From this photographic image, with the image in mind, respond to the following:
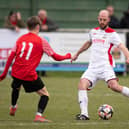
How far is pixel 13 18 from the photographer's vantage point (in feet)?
59.7

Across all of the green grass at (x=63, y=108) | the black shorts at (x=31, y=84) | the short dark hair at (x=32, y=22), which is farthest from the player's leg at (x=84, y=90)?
the short dark hair at (x=32, y=22)

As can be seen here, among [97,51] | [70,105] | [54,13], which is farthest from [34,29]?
[54,13]

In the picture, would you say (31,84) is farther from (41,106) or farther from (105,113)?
(105,113)

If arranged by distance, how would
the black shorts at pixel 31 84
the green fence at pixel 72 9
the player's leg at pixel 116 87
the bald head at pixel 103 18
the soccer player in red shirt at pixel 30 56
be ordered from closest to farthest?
the soccer player in red shirt at pixel 30 56, the black shorts at pixel 31 84, the player's leg at pixel 116 87, the bald head at pixel 103 18, the green fence at pixel 72 9

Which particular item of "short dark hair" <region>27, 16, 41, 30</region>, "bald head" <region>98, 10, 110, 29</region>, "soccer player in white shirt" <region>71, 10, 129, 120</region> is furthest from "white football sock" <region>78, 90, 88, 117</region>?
"short dark hair" <region>27, 16, 41, 30</region>

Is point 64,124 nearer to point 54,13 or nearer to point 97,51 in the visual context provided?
point 97,51

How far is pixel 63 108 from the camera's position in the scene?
35.8 feet

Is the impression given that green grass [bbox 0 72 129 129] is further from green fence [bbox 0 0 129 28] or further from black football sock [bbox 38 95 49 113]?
green fence [bbox 0 0 129 28]

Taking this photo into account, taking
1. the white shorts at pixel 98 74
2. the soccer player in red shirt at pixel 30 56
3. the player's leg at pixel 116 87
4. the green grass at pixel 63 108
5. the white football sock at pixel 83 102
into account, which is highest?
the soccer player in red shirt at pixel 30 56

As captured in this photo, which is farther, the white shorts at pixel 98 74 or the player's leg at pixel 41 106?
the white shorts at pixel 98 74

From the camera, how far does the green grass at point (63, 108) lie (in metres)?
8.42

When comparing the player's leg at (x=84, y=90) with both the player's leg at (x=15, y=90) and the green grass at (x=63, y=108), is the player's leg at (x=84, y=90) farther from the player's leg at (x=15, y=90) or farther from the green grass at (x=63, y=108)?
the player's leg at (x=15, y=90)

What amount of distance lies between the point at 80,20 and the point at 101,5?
1074 mm

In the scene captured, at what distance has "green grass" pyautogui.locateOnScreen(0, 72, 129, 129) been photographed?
8.42 meters
